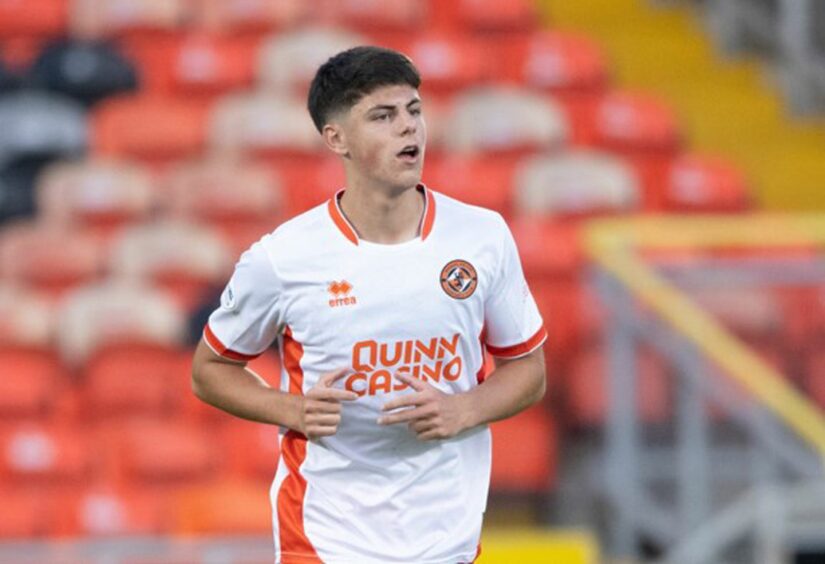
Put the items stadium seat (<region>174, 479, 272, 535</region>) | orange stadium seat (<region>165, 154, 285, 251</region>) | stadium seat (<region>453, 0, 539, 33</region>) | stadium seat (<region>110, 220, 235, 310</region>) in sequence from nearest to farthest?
stadium seat (<region>174, 479, 272, 535</region>)
stadium seat (<region>110, 220, 235, 310</region>)
orange stadium seat (<region>165, 154, 285, 251</region>)
stadium seat (<region>453, 0, 539, 33</region>)

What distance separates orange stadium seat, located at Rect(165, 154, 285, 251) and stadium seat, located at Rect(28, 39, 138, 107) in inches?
38.5

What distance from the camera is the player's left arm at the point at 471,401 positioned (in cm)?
379

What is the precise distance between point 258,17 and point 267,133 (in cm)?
105

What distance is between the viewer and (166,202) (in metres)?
8.98

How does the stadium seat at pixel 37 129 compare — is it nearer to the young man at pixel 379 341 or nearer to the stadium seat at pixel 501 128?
the stadium seat at pixel 501 128

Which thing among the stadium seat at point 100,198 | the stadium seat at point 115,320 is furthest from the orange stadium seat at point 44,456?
the stadium seat at point 100,198

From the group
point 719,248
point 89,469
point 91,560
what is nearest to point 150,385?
point 89,469

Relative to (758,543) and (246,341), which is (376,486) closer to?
(246,341)

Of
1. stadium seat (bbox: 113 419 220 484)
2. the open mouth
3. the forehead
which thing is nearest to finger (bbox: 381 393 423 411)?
the open mouth

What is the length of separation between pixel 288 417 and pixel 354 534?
268 millimetres

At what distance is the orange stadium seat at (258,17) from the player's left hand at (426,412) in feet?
21.0

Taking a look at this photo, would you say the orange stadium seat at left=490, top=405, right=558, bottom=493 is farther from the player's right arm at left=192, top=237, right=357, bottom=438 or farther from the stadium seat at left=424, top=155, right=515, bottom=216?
the player's right arm at left=192, top=237, right=357, bottom=438

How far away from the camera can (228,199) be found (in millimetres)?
8898

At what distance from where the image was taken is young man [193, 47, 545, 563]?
388 cm
